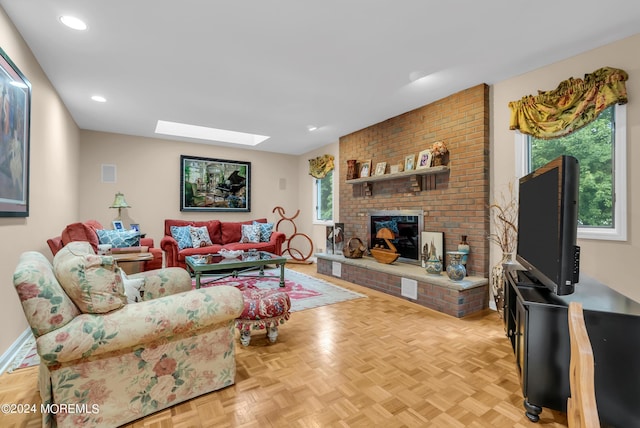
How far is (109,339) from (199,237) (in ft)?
12.7

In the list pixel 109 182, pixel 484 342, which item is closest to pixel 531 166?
pixel 484 342

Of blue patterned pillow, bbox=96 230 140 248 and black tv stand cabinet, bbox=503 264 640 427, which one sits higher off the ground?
blue patterned pillow, bbox=96 230 140 248

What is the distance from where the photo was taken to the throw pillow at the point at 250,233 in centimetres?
555

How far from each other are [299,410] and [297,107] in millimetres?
3398

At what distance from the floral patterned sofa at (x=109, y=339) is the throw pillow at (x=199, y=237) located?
11.2ft

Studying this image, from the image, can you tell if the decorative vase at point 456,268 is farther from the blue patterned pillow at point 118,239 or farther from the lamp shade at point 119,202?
the lamp shade at point 119,202

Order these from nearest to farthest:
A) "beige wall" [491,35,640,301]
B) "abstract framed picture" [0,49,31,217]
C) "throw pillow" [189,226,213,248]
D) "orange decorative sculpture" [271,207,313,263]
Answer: "abstract framed picture" [0,49,31,217] → "beige wall" [491,35,640,301] → "throw pillow" [189,226,213,248] → "orange decorative sculpture" [271,207,313,263]

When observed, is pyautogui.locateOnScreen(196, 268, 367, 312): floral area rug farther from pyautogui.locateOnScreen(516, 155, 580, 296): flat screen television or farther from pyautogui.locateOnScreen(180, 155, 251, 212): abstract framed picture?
pyautogui.locateOnScreen(516, 155, 580, 296): flat screen television

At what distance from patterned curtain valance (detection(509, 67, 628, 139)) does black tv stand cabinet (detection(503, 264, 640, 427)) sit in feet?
5.10

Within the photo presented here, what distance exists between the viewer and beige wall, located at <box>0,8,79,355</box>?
2.06m

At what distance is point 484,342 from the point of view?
240 cm

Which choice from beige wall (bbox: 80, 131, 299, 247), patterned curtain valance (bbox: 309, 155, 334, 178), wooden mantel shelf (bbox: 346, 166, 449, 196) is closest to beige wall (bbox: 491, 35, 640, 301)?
wooden mantel shelf (bbox: 346, 166, 449, 196)

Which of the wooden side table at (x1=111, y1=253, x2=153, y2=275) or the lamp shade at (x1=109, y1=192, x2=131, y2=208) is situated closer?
the wooden side table at (x1=111, y1=253, x2=153, y2=275)

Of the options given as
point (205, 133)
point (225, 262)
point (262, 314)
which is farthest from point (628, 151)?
point (205, 133)
